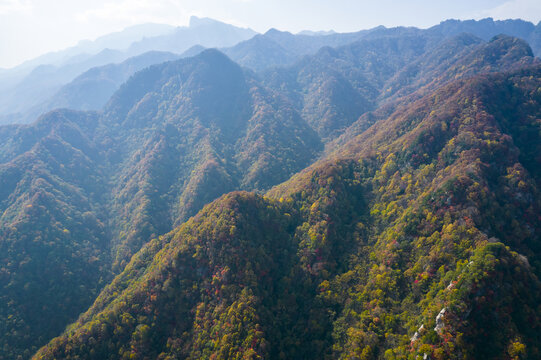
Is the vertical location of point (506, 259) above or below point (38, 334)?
above

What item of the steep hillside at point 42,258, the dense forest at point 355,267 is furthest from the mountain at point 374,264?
the steep hillside at point 42,258

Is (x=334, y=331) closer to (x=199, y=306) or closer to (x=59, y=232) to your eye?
(x=199, y=306)

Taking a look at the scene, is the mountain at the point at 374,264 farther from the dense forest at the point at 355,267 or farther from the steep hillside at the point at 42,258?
the steep hillside at the point at 42,258

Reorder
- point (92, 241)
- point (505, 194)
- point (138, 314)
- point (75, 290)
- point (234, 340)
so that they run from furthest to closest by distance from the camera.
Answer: point (92, 241) < point (75, 290) < point (138, 314) < point (505, 194) < point (234, 340)

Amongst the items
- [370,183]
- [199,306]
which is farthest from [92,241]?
[370,183]

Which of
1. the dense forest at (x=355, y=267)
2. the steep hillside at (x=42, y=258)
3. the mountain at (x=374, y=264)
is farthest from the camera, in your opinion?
the steep hillside at (x=42, y=258)

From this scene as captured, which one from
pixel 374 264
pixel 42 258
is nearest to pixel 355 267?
pixel 374 264

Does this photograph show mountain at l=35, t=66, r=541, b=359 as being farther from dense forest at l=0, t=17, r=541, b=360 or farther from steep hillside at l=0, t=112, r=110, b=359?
steep hillside at l=0, t=112, r=110, b=359

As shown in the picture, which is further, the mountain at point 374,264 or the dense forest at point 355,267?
the dense forest at point 355,267

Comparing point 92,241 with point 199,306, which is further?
point 92,241

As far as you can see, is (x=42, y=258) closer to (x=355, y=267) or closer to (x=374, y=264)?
(x=355, y=267)
